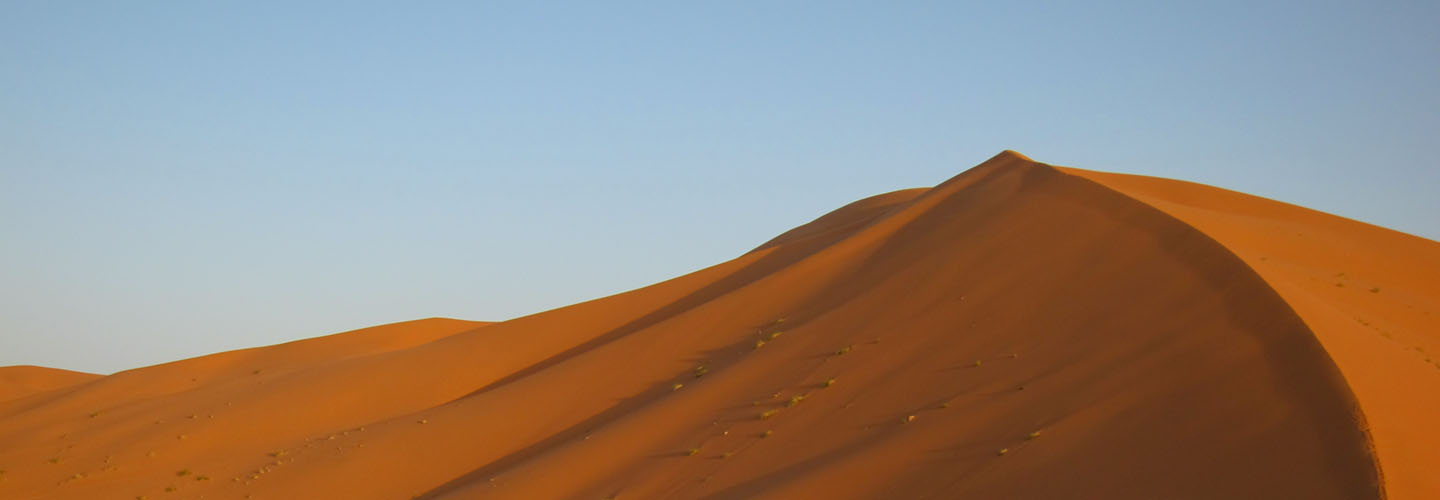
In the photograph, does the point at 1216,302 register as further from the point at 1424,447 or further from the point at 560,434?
the point at 560,434

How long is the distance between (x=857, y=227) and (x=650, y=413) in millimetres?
9300

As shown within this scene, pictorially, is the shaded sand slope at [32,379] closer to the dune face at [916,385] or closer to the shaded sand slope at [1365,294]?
the dune face at [916,385]

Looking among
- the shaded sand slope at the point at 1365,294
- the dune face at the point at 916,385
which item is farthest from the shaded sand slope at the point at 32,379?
the shaded sand slope at the point at 1365,294

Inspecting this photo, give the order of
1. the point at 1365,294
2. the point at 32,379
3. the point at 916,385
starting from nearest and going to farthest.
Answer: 1. the point at 916,385
2. the point at 1365,294
3. the point at 32,379

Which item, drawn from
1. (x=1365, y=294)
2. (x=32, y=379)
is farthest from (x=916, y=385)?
(x=32, y=379)

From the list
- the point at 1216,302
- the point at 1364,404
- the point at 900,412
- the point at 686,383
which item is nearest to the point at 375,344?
the point at 686,383

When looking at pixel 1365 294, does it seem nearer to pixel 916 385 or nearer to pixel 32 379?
pixel 916 385

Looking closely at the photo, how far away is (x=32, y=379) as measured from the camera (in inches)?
1542

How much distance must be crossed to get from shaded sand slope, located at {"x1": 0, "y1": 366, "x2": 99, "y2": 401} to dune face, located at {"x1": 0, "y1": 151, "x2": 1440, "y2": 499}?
44.2 feet

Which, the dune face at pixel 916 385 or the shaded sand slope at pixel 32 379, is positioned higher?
the shaded sand slope at pixel 32 379

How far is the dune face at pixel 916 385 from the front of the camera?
32.3 feet

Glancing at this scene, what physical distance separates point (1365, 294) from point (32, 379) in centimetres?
3996

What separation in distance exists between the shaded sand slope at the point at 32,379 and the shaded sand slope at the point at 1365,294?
33.4 meters

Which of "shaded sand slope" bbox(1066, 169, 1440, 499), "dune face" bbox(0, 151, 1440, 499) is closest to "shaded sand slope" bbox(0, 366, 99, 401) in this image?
"dune face" bbox(0, 151, 1440, 499)
